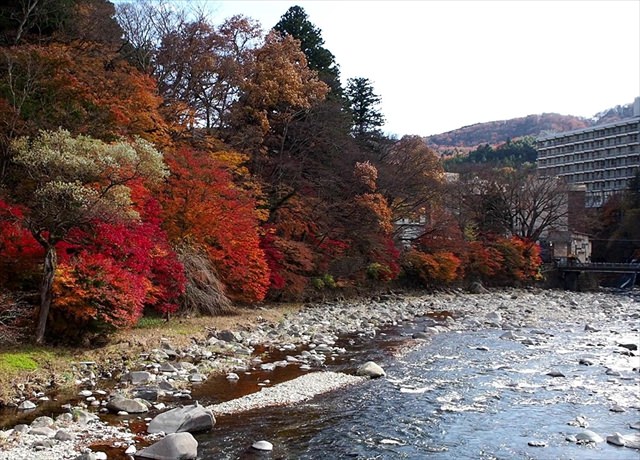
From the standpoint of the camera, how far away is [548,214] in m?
48.9

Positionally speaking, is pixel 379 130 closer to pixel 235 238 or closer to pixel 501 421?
pixel 235 238

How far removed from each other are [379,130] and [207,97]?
662 inches

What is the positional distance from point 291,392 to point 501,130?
478ft

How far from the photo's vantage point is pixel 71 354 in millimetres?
12867

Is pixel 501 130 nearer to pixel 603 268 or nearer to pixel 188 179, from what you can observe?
pixel 603 268

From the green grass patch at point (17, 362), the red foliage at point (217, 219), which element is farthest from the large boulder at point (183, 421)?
the red foliage at point (217, 219)

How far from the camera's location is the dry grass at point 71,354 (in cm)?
1102

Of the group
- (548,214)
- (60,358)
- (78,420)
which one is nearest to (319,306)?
(60,358)

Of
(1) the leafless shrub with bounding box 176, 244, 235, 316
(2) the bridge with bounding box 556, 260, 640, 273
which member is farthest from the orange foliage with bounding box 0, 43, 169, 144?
(2) the bridge with bounding box 556, 260, 640, 273

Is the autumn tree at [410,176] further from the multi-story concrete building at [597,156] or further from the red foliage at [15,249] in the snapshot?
the multi-story concrete building at [597,156]

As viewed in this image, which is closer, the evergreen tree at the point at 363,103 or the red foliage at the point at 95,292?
the red foliage at the point at 95,292

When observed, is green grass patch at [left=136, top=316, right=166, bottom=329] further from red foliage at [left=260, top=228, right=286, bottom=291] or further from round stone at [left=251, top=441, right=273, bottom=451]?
round stone at [left=251, top=441, right=273, bottom=451]

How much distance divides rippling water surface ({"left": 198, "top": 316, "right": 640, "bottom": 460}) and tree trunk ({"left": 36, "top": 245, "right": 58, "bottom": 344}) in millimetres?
5553

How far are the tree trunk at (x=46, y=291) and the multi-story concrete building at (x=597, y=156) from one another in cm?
7636
